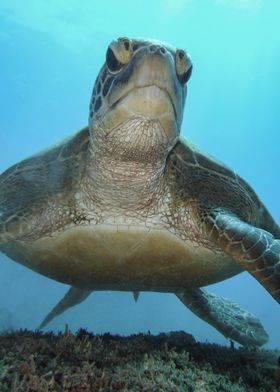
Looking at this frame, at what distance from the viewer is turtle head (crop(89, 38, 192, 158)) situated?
8.55 ft

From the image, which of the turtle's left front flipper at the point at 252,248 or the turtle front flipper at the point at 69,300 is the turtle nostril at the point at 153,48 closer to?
the turtle's left front flipper at the point at 252,248

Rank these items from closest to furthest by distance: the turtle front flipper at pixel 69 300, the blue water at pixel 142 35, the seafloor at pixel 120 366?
the seafloor at pixel 120 366, the turtle front flipper at pixel 69 300, the blue water at pixel 142 35

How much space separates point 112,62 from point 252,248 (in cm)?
211

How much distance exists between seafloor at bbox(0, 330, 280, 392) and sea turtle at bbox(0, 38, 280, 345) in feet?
2.84

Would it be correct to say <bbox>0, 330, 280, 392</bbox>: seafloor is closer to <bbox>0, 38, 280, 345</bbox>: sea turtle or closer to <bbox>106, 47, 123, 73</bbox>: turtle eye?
<bbox>0, 38, 280, 345</bbox>: sea turtle

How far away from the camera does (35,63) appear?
6356 cm

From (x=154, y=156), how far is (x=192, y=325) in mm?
50075

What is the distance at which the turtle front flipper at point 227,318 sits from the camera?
18.6ft

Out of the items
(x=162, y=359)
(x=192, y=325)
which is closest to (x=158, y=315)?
(x=192, y=325)

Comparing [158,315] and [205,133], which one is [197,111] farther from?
[158,315]

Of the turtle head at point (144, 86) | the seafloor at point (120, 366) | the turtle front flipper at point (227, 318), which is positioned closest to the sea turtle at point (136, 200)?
the turtle head at point (144, 86)

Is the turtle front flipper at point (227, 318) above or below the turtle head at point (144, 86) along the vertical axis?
below

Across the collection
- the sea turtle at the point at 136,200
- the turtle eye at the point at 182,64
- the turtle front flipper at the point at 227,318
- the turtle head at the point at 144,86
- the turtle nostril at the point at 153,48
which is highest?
the turtle eye at the point at 182,64

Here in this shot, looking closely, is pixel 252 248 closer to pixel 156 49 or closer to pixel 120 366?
pixel 120 366
